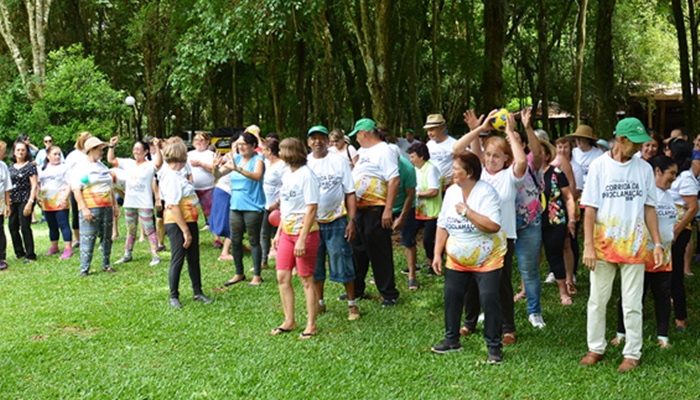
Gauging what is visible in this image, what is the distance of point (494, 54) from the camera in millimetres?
14430

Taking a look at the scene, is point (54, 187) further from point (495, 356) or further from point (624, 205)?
point (624, 205)

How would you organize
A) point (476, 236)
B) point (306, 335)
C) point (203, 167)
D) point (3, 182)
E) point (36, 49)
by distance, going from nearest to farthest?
1. point (476, 236)
2. point (306, 335)
3. point (3, 182)
4. point (203, 167)
5. point (36, 49)

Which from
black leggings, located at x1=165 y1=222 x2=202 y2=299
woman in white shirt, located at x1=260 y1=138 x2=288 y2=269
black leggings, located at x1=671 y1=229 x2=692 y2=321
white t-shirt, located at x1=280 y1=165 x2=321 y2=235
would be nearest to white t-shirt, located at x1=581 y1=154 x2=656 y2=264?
black leggings, located at x1=671 y1=229 x2=692 y2=321

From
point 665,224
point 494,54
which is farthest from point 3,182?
point 494,54

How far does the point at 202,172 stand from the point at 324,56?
1237cm

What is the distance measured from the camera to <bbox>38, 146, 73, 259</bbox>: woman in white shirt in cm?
1122

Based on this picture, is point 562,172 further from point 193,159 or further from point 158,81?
point 158,81

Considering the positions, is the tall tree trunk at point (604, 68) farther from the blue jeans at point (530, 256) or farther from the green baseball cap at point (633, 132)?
the green baseball cap at point (633, 132)

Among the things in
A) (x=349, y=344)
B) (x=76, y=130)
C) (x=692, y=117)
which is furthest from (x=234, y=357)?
(x=76, y=130)


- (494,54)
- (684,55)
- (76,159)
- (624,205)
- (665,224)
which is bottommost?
(665,224)

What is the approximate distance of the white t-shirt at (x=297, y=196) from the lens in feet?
21.2

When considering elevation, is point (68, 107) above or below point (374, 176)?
above

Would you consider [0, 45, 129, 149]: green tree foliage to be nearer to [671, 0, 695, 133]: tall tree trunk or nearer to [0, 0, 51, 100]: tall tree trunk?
[0, 0, 51, 100]: tall tree trunk

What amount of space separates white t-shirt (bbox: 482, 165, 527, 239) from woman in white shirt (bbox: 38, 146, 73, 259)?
7.70 meters
